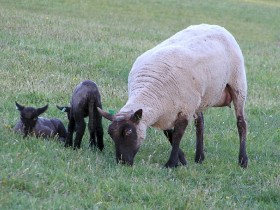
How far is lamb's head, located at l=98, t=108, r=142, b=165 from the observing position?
9.26 m

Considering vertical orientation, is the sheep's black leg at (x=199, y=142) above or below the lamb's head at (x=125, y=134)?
below

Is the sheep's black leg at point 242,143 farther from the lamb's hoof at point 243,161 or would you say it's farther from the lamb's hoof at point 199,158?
the lamb's hoof at point 199,158

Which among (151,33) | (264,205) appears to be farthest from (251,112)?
(151,33)

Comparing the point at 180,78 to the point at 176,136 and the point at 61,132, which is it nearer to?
the point at 176,136

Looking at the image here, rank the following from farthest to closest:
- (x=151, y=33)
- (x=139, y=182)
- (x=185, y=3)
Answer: (x=185, y=3) → (x=151, y=33) → (x=139, y=182)

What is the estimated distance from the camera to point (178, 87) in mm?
9867

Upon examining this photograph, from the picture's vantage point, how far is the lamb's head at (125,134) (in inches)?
364

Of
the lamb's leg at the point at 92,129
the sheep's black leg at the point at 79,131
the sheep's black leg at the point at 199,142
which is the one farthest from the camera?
the sheep's black leg at the point at 199,142

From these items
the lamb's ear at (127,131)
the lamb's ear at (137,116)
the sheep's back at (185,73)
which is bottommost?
the lamb's ear at (127,131)

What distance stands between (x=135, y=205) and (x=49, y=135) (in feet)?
10.8

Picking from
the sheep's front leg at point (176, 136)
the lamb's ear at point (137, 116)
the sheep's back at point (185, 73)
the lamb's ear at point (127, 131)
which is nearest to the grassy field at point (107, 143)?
the sheep's front leg at point (176, 136)

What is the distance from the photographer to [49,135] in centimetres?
1045

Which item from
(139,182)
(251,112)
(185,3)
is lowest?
(185,3)

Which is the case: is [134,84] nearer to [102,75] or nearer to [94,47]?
[102,75]
